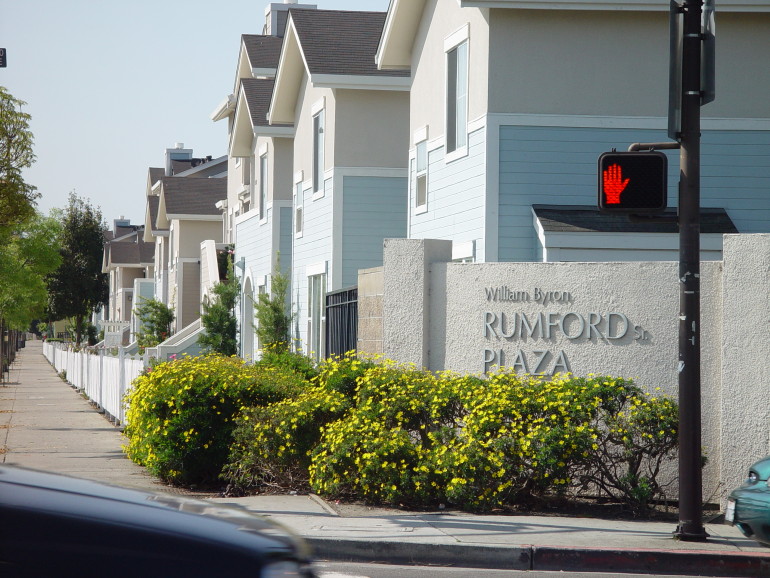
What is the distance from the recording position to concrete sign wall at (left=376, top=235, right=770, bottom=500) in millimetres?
10531

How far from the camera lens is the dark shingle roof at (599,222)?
564 inches

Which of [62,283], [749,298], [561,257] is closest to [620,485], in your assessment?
[749,298]

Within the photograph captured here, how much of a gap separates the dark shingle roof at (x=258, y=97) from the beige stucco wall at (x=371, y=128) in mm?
5788

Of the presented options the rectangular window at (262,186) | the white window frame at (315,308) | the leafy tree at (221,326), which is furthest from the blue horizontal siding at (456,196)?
the leafy tree at (221,326)

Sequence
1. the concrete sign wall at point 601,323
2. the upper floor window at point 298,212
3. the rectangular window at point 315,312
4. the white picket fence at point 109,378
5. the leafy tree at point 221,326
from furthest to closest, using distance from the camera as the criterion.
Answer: the leafy tree at point 221,326
the upper floor window at point 298,212
the rectangular window at point 315,312
the white picket fence at point 109,378
the concrete sign wall at point 601,323

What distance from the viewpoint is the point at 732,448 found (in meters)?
10.6

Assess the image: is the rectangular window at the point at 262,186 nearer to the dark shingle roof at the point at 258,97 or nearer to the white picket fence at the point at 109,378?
the dark shingle roof at the point at 258,97

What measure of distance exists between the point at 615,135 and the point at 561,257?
2.45 meters

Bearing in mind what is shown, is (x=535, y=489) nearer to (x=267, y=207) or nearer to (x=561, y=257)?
(x=561, y=257)

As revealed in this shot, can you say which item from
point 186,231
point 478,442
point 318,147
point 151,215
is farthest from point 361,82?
point 151,215

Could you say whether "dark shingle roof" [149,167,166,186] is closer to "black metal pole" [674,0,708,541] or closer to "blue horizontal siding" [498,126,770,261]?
"blue horizontal siding" [498,126,770,261]

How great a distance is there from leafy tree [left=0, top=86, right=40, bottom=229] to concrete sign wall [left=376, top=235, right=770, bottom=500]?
9.48 m


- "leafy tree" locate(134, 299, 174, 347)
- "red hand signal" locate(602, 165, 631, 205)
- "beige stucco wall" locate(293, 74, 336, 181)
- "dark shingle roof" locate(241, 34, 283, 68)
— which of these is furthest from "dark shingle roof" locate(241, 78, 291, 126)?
"red hand signal" locate(602, 165, 631, 205)

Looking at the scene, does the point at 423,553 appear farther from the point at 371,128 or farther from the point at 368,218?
the point at 371,128
